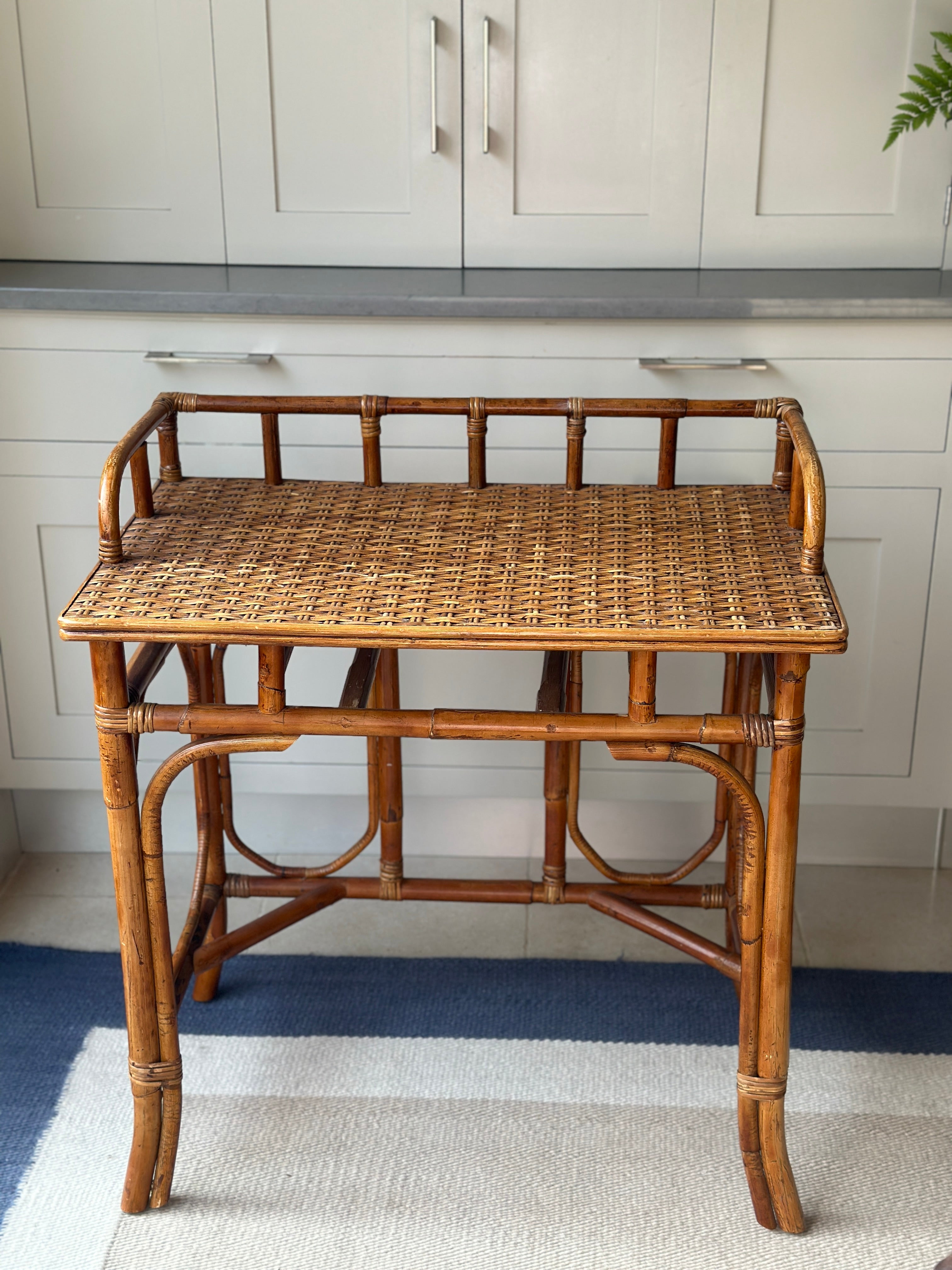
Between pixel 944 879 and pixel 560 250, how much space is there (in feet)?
4.14

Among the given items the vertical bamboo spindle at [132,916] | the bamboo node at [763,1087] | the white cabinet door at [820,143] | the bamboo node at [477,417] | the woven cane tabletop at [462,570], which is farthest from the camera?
the white cabinet door at [820,143]

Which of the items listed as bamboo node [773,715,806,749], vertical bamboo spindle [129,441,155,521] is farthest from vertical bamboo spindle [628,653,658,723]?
vertical bamboo spindle [129,441,155,521]

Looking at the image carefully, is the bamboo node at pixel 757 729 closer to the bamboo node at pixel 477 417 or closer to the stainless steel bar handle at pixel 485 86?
the bamboo node at pixel 477 417

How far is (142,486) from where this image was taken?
1451mm

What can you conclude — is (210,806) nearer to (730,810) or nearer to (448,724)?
(448,724)

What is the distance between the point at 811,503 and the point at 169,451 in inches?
31.2

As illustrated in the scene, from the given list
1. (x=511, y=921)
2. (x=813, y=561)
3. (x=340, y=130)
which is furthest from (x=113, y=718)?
(x=340, y=130)

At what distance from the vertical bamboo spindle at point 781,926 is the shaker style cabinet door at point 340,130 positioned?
42.3 inches

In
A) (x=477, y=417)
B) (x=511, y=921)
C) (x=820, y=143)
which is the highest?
(x=820, y=143)

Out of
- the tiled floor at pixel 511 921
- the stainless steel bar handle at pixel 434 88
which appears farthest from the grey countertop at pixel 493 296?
the tiled floor at pixel 511 921

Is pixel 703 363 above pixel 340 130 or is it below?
below

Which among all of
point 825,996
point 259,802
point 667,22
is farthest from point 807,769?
point 667,22

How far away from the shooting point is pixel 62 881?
212 cm

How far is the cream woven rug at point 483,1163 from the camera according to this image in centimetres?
140
